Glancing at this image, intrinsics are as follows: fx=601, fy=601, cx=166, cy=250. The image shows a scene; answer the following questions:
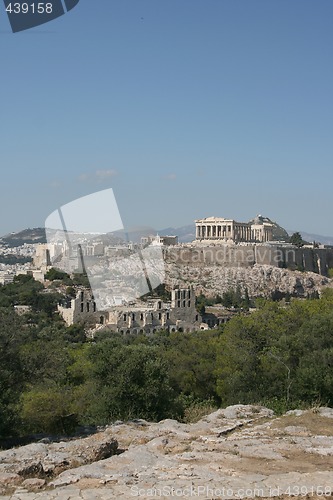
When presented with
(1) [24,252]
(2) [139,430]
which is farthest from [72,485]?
(1) [24,252]

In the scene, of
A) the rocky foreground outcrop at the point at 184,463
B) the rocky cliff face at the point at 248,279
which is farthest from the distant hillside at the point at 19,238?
the rocky foreground outcrop at the point at 184,463

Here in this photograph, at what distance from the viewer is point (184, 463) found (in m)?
5.99

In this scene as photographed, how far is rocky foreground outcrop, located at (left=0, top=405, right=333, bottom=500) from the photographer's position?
16.5 feet

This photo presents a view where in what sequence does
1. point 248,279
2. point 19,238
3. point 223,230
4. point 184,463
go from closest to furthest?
point 184,463 < point 248,279 < point 223,230 < point 19,238

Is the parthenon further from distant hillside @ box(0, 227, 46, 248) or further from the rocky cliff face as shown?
distant hillside @ box(0, 227, 46, 248)

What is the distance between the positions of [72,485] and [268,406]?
5.42 meters

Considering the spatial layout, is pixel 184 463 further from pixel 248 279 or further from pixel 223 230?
pixel 223 230

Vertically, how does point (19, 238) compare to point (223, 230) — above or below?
above

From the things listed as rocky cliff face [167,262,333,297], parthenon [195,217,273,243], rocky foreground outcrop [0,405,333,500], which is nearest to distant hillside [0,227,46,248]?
parthenon [195,217,273,243]

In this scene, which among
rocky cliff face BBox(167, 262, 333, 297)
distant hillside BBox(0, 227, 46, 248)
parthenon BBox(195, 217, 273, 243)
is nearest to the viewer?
rocky cliff face BBox(167, 262, 333, 297)

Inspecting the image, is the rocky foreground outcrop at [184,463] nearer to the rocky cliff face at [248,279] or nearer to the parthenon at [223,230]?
the rocky cliff face at [248,279]

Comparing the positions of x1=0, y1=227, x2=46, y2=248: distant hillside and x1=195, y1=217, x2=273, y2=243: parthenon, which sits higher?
x1=0, y1=227, x2=46, y2=248: distant hillside

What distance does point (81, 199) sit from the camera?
10797mm

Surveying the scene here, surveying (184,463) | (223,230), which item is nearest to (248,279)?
(223,230)
